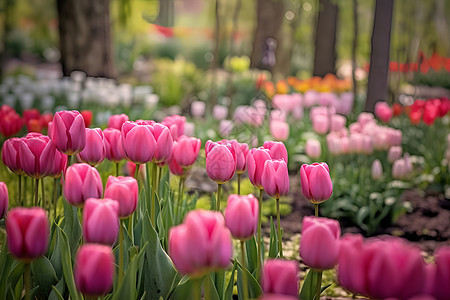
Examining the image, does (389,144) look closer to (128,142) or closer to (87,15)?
(128,142)

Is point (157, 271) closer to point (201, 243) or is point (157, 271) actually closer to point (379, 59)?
point (201, 243)

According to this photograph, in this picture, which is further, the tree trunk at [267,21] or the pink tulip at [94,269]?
the tree trunk at [267,21]

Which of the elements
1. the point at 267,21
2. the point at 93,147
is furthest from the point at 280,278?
the point at 267,21

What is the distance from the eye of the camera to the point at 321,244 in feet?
3.57

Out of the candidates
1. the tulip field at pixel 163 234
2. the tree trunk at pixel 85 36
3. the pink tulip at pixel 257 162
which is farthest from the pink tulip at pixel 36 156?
the tree trunk at pixel 85 36

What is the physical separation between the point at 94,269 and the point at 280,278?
0.36 metres

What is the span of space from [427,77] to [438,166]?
32.1ft

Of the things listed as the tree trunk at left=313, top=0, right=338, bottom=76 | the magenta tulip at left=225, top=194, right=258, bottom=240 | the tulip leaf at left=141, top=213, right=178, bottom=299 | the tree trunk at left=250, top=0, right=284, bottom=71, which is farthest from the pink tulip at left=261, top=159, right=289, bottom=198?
the tree trunk at left=313, top=0, right=338, bottom=76

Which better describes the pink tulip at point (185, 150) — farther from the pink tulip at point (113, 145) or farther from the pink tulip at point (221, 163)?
the pink tulip at point (221, 163)

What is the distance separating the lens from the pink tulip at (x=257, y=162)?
147cm

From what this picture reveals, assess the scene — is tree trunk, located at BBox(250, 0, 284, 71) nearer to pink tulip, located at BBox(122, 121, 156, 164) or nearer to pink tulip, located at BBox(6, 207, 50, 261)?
pink tulip, located at BBox(122, 121, 156, 164)

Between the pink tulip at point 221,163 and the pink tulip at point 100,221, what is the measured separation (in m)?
0.43

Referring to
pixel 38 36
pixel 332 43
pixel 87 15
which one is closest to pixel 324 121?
pixel 87 15

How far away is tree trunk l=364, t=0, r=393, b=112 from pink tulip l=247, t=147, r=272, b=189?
4657 millimetres
